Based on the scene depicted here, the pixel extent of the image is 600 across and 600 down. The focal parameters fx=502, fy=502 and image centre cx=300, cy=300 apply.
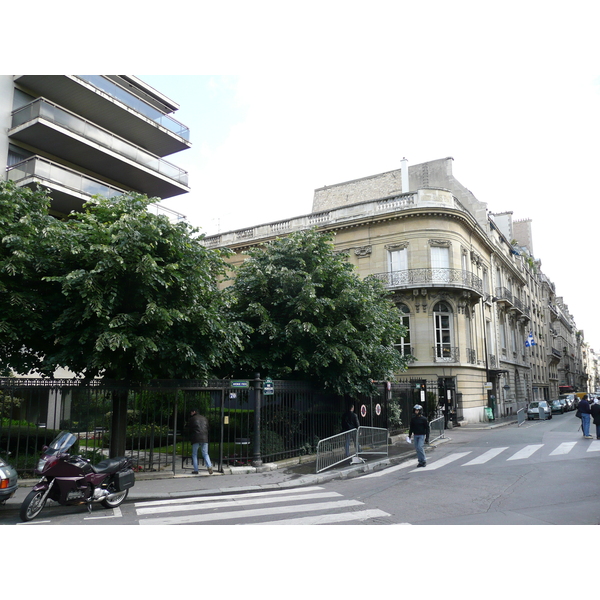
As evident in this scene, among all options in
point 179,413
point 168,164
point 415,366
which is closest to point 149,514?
point 179,413

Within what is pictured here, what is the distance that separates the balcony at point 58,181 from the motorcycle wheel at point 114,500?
13.9 meters

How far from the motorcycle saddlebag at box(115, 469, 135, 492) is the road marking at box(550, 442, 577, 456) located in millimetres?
11787

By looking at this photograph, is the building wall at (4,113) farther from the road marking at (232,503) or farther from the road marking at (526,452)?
the road marking at (526,452)

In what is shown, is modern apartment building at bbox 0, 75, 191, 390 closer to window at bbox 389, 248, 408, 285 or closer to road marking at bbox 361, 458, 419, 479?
window at bbox 389, 248, 408, 285

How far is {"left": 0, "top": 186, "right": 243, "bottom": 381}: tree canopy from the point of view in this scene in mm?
11023

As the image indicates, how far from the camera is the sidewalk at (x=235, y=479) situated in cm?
1027

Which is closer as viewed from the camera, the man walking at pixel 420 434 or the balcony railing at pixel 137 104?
the man walking at pixel 420 434

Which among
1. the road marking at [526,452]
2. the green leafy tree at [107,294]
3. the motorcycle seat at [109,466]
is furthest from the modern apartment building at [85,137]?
the road marking at [526,452]

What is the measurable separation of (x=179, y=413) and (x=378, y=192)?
30.4 m

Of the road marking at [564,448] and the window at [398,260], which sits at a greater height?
the window at [398,260]

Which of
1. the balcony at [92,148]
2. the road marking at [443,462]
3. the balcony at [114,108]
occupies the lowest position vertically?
the road marking at [443,462]

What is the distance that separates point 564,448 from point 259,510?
38.5ft

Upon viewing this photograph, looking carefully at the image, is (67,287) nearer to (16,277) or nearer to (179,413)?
(16,277)

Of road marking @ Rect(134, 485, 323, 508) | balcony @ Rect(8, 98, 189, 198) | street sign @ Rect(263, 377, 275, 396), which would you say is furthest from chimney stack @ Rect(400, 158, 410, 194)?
road marking @ Rect(134, 485, 323, 508)
